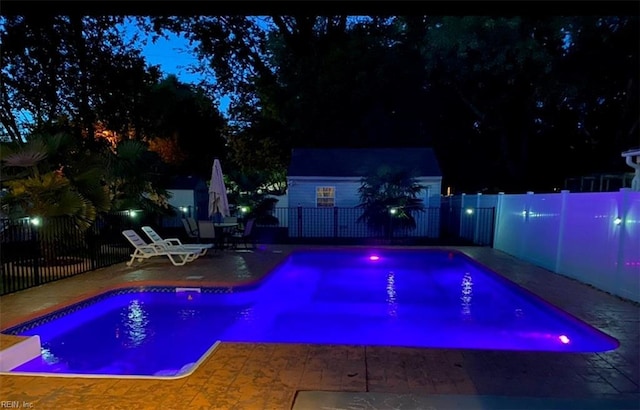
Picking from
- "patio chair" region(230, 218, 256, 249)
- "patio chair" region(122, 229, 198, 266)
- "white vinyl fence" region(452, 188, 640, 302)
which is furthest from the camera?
"patio chair" region(230, 218, 256, 249)

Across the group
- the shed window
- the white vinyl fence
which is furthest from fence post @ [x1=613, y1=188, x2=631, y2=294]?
the shed window

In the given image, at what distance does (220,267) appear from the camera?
9.37m

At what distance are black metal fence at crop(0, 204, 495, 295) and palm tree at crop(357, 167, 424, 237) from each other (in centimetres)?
16

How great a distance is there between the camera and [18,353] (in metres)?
4.19

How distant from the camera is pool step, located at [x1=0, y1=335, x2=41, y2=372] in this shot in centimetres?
401

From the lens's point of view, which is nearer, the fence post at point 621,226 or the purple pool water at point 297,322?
the purple pool water at point 297,322

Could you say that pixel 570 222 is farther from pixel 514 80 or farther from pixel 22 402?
pixel 514 80

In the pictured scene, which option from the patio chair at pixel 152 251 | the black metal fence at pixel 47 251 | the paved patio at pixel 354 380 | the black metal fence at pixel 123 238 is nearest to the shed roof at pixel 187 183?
the black metal fence at pixel 123 238

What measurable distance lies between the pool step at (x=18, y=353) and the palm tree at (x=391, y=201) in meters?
10.8

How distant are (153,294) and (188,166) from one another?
2098 centimetres

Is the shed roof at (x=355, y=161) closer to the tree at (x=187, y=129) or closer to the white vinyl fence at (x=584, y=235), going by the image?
the white vinyl fence at (x=584, y=235)

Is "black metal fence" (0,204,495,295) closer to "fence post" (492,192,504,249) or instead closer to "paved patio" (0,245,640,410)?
"fence post" (492,192,504,249)

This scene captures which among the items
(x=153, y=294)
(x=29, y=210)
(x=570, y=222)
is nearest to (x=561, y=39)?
(x=570, y=222)

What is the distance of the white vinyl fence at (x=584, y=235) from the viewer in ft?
20.8
